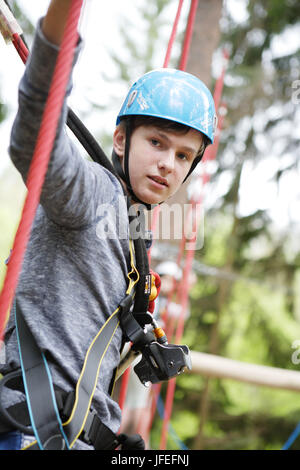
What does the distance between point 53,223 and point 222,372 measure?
6.55ft

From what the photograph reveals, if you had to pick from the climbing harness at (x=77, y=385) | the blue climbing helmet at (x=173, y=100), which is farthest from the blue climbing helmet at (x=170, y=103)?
the climbing harness at (x=77, y=385)

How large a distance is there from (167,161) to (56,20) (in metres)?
0.47

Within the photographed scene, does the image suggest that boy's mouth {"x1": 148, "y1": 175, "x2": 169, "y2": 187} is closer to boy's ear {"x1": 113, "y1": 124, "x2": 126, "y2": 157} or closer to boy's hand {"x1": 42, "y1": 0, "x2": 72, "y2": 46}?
boy's ear {"x1": 113, "y1": 124, "x2": 126, "y2": 157}

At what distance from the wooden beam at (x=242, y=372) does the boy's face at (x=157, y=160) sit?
63.7 inches

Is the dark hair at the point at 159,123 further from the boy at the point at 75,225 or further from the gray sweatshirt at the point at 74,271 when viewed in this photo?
the gray sweatshirt at the point at 74,271

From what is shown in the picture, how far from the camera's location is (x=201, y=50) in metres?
3.44

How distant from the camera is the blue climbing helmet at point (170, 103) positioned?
47.7 inches

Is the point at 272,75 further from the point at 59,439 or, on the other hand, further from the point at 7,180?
the point at 7,180

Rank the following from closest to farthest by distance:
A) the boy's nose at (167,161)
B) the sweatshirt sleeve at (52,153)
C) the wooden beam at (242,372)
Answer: the sweatshirt sleeve at (52,153), the boy's nose at (167,161), the wooden beam at (242,372)

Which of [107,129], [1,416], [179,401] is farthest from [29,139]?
[107,129]

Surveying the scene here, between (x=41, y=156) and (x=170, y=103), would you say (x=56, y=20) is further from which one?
(x=170, y=103)

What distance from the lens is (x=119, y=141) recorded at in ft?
4.19

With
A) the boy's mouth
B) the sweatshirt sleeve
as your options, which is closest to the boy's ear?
the boy's mouth

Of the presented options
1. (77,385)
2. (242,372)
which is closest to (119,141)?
(77,385)
